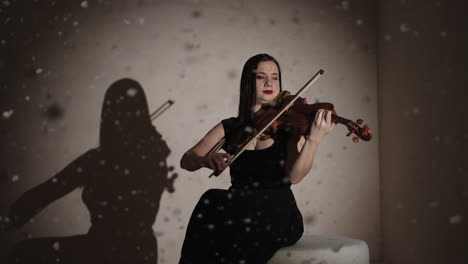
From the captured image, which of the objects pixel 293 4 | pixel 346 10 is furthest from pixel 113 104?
pixel 346 10

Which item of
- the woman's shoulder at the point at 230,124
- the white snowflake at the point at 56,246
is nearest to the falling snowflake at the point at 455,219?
the woman's shoulder at the point at 230,124

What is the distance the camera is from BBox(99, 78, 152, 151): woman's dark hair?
7.20 feet

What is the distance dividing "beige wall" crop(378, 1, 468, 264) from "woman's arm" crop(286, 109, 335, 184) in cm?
48

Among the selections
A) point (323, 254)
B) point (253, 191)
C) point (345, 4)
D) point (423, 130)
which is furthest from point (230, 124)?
point (345, 4)

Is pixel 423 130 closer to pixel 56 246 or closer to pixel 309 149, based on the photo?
pixel 309 149

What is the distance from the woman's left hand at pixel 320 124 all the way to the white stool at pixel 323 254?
307 mm

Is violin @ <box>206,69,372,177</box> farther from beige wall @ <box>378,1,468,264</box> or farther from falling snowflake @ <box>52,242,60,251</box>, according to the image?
falling snowflake @ <box>52,242,60,251</box>

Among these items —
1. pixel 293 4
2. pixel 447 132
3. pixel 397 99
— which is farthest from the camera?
pixel 293 4

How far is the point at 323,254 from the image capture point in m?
1.32

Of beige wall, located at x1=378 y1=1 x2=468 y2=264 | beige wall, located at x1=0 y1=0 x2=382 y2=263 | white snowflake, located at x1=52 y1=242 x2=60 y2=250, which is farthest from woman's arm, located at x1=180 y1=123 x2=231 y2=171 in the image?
white snowflake, located at x1=52 y1=242 x2=60 y2=250

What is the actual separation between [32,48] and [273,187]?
54.3 inches

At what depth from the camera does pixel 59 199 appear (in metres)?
2.17

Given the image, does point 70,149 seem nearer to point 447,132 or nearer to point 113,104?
point 113,104

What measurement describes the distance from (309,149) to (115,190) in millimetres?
1109
